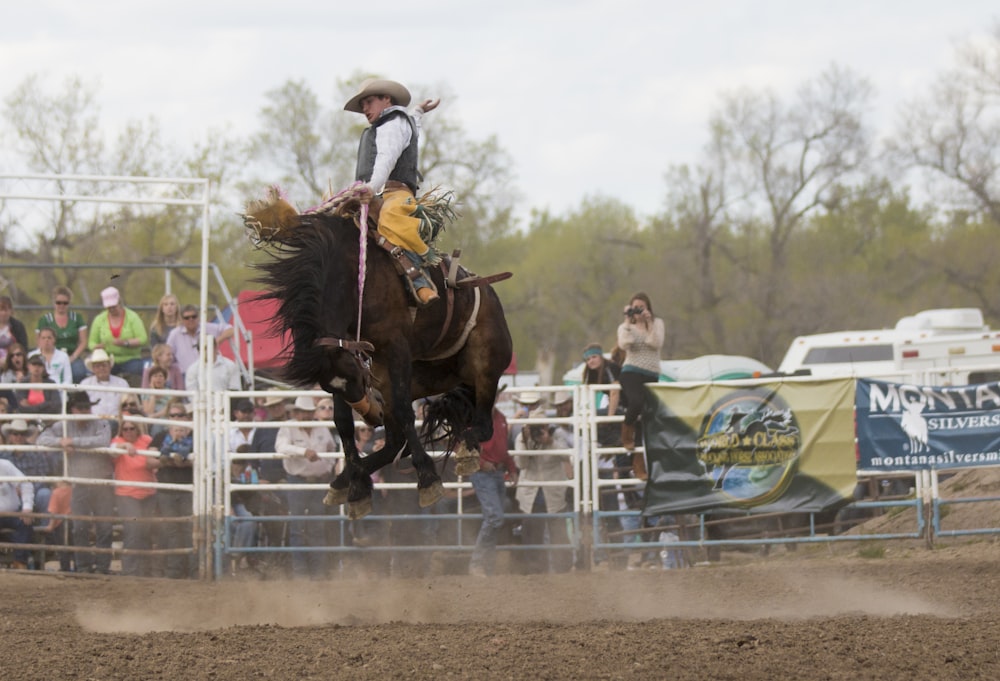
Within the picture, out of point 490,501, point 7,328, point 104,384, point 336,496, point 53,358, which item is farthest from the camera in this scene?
point 7,328

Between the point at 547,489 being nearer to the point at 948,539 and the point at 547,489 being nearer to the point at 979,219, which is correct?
the point at 948,539

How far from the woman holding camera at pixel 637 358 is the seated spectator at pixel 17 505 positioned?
18.9ft

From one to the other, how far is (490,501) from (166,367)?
3.75m

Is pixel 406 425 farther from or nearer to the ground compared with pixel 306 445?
farther from the ground

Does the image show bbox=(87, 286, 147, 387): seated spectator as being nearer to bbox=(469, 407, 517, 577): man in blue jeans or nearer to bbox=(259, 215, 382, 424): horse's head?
bbox=(469, 407, 517, 577): man in blue jeans

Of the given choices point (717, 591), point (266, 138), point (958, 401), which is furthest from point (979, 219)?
point (717, 591)

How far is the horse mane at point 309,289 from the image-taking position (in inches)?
269

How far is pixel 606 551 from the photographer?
11.5 m

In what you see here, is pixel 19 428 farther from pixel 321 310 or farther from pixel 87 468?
pixel 321 310

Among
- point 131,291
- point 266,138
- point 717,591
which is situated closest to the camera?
point 717,591

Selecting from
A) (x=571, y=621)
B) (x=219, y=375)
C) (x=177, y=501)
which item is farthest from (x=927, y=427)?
(x=177, y=501)

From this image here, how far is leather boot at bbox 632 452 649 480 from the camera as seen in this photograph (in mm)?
11633

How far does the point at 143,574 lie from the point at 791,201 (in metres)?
31.3

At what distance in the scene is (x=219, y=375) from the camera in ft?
40.9
